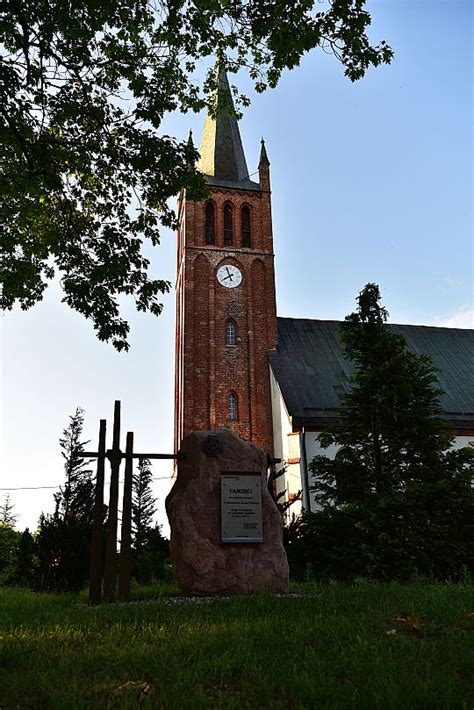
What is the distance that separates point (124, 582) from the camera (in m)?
8.21

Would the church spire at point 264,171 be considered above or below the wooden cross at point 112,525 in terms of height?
above

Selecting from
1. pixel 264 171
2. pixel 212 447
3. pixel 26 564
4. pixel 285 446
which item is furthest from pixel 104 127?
pixel 264 171

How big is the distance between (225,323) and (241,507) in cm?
1717

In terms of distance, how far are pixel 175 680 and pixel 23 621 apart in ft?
8.76

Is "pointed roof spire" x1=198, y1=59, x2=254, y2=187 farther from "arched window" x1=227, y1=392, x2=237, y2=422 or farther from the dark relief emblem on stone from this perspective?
the dark relief emblem on stone

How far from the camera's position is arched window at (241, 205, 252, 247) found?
27375 millimetres

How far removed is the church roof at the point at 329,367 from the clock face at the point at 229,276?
3323 mm

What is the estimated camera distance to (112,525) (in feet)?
27.6

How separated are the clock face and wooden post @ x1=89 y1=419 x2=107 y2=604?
1794cm

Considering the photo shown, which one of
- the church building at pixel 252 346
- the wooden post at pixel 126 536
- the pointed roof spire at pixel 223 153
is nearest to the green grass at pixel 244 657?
the wooden post at pixel 126 536

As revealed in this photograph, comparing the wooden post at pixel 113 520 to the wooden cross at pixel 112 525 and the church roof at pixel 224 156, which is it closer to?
the wooden cross at pixel 112 525

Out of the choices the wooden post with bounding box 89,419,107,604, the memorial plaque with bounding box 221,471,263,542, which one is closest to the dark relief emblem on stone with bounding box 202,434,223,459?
the memorial plaque with bounding box 221,471,263,542

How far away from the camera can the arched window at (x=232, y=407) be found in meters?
23.7

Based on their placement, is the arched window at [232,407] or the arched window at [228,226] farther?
the arched window at [228,226]
